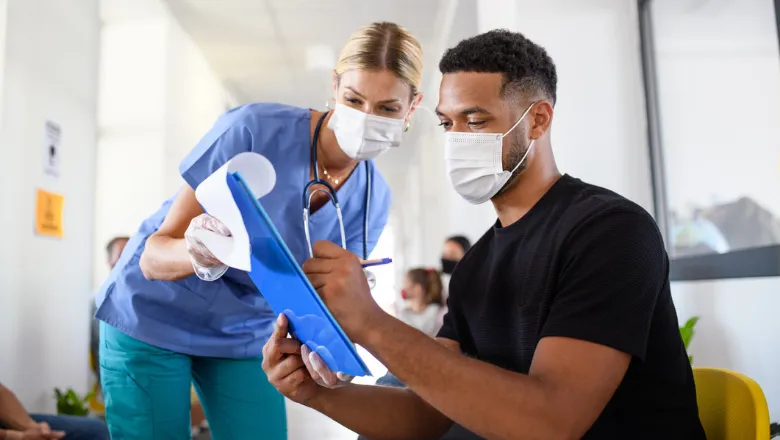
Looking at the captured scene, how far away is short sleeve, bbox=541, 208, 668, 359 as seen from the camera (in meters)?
0.75

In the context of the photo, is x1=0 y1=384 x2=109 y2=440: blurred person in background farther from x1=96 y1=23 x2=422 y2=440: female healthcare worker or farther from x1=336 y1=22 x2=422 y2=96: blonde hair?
x1=336 y1=22 x2=422 y2=96: blonde hair

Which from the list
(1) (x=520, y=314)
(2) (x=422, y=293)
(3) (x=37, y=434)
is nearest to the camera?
(1) (x=520, y=314)

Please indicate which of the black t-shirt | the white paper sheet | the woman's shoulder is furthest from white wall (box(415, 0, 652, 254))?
the white paper sheet

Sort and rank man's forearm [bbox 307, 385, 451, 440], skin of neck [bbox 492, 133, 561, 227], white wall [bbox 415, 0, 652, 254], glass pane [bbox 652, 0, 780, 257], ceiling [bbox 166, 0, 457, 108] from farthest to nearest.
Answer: ceiling [bbox 166, 0, 457, 108] < white wall [bbox 415, 0, 652, 254] < glass pane [bbox 652, 0, 780, 257] < skin of neck [bbox 492, 133, 561, 227] < man's forearm [bbox 307, 385, 451, 440]

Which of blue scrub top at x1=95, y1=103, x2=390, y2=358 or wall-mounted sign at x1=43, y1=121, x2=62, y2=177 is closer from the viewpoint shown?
blue scrub top at x1=95, y1=103, x2=390, y2=358

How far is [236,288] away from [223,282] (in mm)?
36

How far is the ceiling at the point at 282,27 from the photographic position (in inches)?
178

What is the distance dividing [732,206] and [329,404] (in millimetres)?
1540

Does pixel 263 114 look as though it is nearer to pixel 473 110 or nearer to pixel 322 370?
pixel 473 110

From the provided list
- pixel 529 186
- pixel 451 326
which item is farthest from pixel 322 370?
pixel 529 186

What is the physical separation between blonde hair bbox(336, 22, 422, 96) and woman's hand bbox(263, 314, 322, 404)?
2.15 ft

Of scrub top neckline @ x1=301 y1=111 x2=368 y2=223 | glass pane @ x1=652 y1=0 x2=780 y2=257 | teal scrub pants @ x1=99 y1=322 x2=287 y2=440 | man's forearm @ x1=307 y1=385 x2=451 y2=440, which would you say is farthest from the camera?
glass pane @ x1=652 y1=0 x2=780 y2=257

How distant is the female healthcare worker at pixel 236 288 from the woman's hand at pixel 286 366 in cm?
44

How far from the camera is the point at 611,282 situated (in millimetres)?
782
